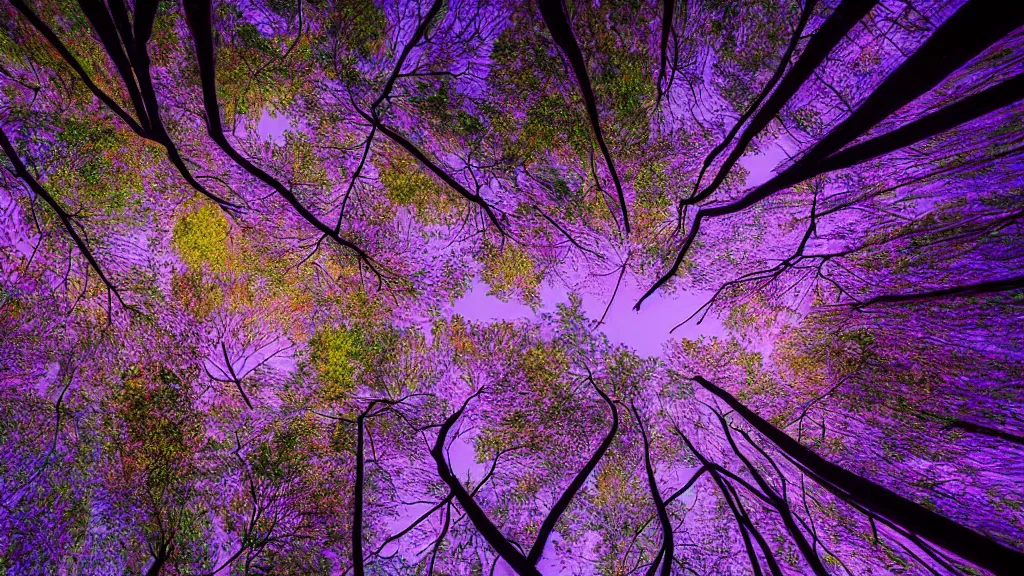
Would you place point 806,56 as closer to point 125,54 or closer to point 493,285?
point 493,285

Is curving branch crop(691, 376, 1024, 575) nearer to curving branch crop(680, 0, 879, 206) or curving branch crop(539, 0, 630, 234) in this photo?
curving branch crop(680, 0, 879, 206)

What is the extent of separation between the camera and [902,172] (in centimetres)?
460

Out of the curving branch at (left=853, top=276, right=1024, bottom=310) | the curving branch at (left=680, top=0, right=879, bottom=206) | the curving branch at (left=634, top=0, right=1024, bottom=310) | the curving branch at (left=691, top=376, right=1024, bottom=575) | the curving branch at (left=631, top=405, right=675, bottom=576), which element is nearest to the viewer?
the curving branch at (left=691, top=376, right=1024, bottom=575)

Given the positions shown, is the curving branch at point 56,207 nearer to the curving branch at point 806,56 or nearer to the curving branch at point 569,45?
the curving branch at point 569,45

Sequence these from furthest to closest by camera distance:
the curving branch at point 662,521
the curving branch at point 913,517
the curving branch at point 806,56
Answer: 1. the curving branch at point 662,521
2. the curving branch at point 806,56
3. the curving branch at point 913,517

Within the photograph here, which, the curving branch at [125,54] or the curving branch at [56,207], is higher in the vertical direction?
the curving branch at [125,54]

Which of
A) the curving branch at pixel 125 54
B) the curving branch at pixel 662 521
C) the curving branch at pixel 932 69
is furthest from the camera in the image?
the curving branch at pixel 662 521

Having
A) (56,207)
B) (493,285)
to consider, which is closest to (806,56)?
(493,285)

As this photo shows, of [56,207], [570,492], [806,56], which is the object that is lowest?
[570,492]

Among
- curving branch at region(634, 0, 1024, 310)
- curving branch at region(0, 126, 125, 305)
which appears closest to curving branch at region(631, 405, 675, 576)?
curving branch at region(634, 0, 1024, 310)

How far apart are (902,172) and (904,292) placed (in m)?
1.56

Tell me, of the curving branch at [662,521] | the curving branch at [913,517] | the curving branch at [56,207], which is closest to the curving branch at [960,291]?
the curving branch at [913,517]

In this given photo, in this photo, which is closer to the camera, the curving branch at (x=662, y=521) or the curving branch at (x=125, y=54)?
the curving branch at (x=125, y=54)

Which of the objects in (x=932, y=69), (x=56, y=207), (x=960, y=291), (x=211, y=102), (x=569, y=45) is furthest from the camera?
(x=56, y=207)
